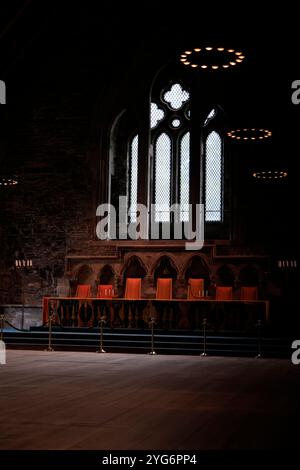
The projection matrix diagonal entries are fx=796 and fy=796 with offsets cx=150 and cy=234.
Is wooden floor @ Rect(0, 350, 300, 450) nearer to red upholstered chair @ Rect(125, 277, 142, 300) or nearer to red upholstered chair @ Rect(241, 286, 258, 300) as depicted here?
red upholstered chair @ Rect(241, 286, 258, 300)

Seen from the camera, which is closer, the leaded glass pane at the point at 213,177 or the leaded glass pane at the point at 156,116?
the leaded glass pane at the point at 213,177

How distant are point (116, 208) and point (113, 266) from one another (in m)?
1.81

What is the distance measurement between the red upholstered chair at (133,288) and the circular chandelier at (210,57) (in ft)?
25.4

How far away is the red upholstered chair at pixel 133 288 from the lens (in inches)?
790

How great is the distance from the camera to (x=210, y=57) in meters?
13.2

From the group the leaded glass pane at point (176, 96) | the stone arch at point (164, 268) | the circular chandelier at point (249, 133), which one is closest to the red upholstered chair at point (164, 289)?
the stone arch at point (164, 268)

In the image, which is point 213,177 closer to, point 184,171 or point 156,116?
point 184,171

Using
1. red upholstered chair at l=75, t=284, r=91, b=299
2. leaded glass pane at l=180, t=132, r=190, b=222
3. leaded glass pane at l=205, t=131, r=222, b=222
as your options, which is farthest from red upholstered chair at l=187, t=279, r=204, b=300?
red upholstered chair at l=75, t=284, r=91, b=299

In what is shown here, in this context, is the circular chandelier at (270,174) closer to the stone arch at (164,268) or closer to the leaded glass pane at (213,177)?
the leaded glass pane at (213,177)

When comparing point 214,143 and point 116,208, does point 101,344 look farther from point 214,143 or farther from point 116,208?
point 214,143

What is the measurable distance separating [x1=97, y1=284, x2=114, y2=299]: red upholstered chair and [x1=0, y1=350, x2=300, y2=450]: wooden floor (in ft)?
17.3

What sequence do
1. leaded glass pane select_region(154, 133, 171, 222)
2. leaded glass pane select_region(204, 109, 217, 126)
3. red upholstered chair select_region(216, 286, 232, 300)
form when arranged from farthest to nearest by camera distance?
leaded glass pane select_region(154, 133, 171, 222) < leaded glass pane select_region(204, 109, 217, 126) < red upholstered chair select_region(216, 286, 232, 300)

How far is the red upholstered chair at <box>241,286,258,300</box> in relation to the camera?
1920 centimetres
